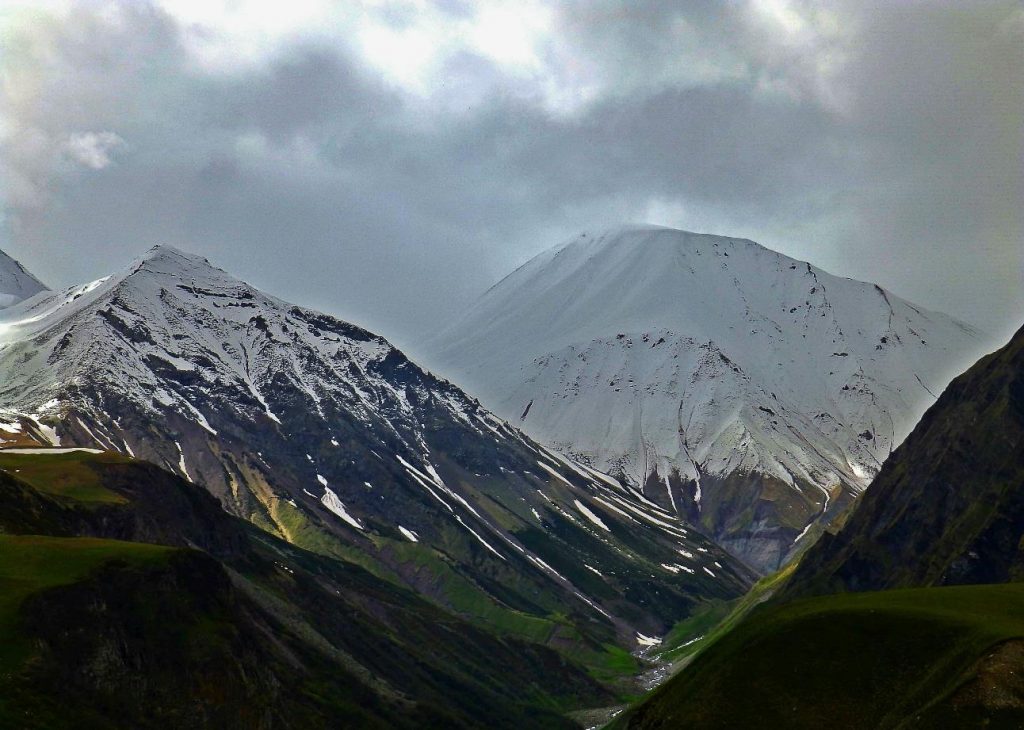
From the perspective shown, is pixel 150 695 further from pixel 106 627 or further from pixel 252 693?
pixel 252 693

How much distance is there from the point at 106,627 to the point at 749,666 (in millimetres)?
72065

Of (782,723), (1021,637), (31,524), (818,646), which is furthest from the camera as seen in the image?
(31,524)

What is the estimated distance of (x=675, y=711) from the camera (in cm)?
13262

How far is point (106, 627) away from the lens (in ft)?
464

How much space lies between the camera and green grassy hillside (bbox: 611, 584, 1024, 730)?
103562 mm

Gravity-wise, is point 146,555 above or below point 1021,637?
below

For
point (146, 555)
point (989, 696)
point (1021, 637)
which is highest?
point (1021, 637)

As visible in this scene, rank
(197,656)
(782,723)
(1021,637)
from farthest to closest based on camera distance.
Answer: (197,656)
(782,723)
(1021,637)

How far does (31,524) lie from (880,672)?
127422 mm

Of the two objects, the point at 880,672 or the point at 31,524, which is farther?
the point at 31,524

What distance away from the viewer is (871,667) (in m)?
118

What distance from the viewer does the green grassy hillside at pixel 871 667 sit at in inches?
4077

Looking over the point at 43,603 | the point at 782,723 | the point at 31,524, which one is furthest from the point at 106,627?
the point at 782,723

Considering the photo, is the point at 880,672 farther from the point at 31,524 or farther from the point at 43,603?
the point at 31,524
